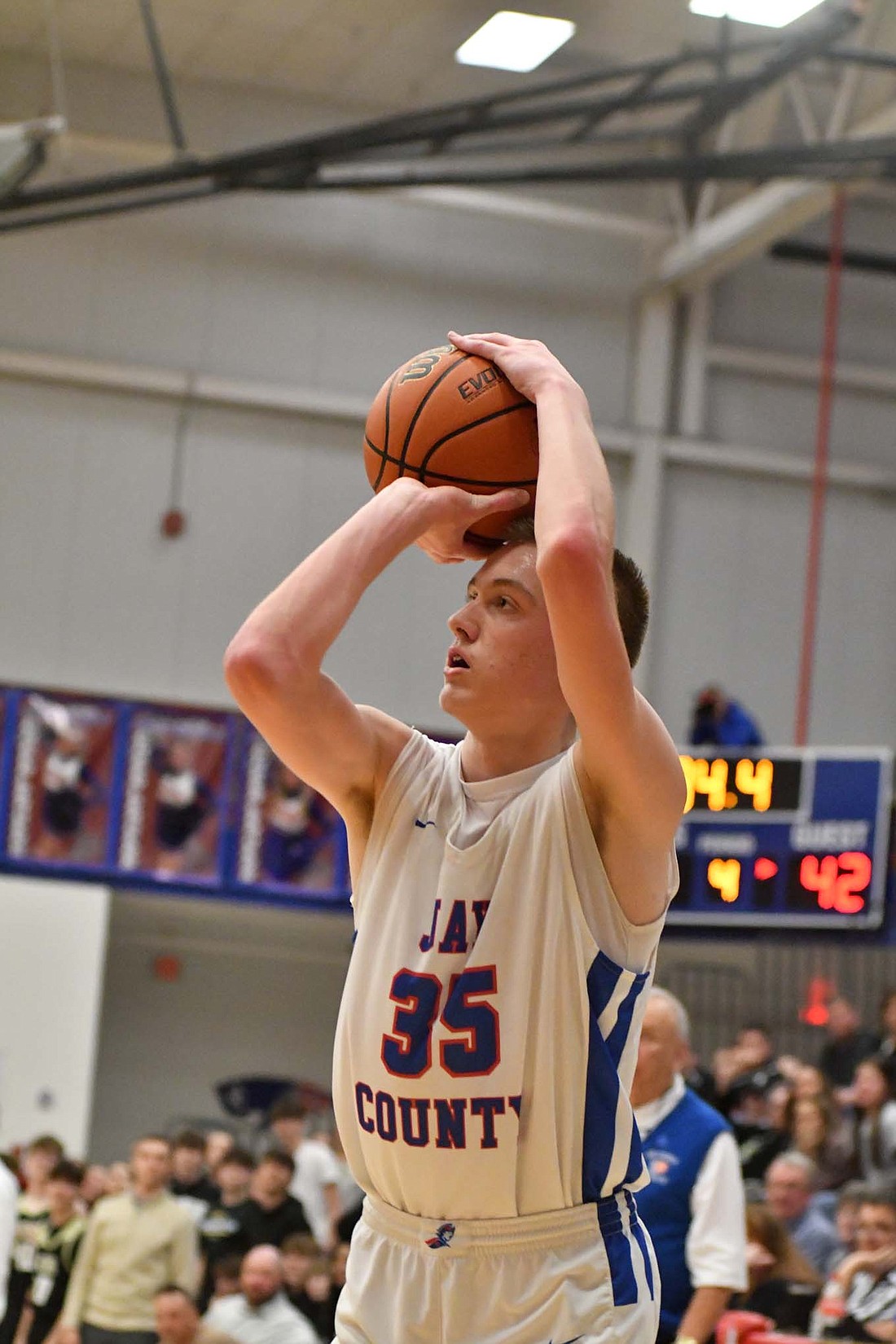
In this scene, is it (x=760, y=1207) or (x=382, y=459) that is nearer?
(x=382, y=459)

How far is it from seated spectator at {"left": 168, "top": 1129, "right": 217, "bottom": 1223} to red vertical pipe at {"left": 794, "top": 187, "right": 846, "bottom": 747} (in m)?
6.64

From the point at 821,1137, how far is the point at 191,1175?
12.1ft

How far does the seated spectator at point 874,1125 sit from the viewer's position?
973 cm

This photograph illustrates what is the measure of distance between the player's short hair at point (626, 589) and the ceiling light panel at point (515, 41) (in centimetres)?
1198

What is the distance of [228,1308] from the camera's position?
873 centimetres

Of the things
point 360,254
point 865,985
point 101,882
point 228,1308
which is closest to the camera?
point 228,1308

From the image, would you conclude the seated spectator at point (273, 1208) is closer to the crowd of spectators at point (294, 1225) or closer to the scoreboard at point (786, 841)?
the crowd of spectators at point (294, 1225)

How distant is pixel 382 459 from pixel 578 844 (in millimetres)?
833

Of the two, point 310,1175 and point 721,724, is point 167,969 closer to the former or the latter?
point 310,1175

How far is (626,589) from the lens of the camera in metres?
2.99

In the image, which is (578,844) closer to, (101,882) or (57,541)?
(101,882)

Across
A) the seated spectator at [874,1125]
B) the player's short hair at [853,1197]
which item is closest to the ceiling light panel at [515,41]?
the seated spectator at [874,1125]

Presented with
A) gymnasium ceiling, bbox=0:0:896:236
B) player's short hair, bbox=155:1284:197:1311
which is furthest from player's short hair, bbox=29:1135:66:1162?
gymnasium ceiling, bbox=0:0:896:236

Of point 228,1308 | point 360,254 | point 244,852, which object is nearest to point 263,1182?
point 228,1308
